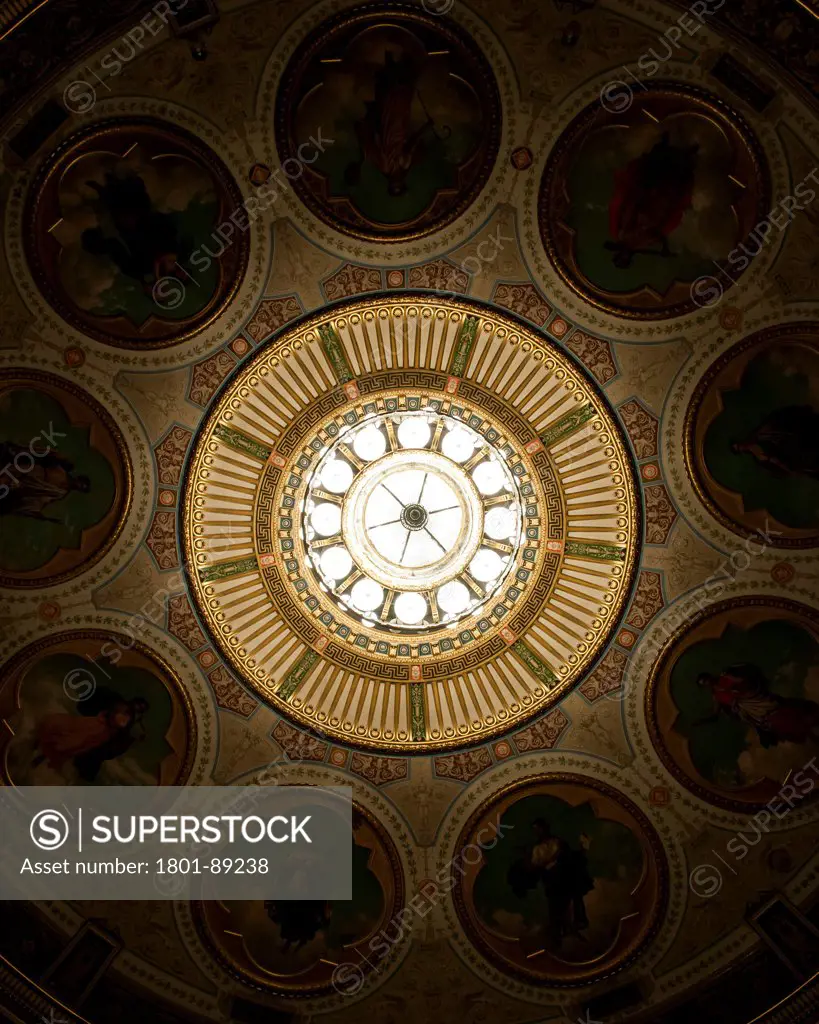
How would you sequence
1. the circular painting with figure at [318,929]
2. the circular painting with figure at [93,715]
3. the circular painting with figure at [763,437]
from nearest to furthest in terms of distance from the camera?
1. the circular painting with figure at [763,437]
2. the circular painting with figure at [93,715]
3. the circular painting with figure at [318,929]

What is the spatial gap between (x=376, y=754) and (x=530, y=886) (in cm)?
281

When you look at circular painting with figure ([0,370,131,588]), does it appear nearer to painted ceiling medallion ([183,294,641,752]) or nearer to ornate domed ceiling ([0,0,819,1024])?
ornate domed ceiling ([0,0,819,1024])

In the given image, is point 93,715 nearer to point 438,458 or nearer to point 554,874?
point 438,458

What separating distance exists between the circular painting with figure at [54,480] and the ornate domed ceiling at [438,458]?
0.04m

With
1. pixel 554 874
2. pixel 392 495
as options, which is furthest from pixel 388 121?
pixel 554 874

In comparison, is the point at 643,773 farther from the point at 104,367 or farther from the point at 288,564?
the point at 104,367

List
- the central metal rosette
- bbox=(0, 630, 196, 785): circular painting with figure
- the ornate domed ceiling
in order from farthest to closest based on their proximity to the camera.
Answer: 1. the central metal rosette
2. bbox=(0, 630, 196, 785): circular painting with figure
3. the ornate domed ceiling

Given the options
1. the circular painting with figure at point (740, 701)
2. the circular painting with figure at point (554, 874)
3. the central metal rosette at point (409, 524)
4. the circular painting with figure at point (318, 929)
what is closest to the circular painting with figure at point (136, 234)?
the central metal rosette at point (409, 524)

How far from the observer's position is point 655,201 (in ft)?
36.8

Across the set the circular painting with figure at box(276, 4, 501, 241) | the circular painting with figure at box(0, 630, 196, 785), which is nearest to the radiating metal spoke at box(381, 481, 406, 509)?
the circular painting with figure at box(0, 630, 196, 785)

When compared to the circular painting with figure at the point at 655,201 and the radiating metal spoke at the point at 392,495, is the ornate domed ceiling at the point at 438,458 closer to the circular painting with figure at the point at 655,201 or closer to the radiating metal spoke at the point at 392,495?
the circular painting with figure at the point at 655,201

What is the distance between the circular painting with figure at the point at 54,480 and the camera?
11781mm

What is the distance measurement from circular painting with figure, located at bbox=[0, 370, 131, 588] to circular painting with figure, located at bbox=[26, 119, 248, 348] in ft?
3.32

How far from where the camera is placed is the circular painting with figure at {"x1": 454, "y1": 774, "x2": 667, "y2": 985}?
12914 mm
